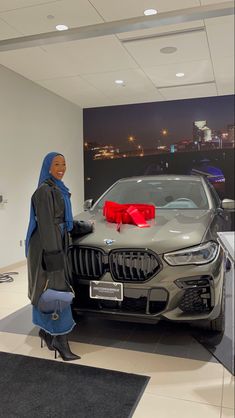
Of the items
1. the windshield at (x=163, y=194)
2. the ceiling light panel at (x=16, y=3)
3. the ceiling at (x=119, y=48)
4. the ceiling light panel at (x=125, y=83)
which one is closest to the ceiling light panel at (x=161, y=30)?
the ceiling at (x=119, y=48)

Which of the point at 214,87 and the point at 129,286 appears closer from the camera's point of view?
the point at 129,286

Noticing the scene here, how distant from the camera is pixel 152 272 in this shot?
2.22m

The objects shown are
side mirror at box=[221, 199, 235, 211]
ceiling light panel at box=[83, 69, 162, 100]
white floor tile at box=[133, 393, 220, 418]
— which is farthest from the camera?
ceiling light panel at box=[83, 69, 162, 100]

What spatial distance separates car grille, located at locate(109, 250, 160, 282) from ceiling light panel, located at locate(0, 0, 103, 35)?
2.39m

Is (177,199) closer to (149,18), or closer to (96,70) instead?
(149,18)

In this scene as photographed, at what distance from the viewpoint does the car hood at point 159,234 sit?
2.26 meters

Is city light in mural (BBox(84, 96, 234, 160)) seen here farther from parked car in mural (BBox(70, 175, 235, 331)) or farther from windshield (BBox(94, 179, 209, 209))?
parked car in mural (BBox(70, 175, 235, 331))

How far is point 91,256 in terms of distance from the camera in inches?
93.7

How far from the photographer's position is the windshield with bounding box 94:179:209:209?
3155mm

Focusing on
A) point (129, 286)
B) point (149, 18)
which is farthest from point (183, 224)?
point (149, 18)

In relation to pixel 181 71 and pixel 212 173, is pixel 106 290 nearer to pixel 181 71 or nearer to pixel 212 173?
pixel 181 71

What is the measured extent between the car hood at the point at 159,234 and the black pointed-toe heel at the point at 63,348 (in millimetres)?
640

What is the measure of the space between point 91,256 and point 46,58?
3215mm

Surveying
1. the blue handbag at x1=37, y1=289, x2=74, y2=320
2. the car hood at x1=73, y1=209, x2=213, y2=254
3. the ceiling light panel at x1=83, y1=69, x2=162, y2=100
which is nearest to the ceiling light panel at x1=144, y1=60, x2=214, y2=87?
the ceiling light panel at x1=83, y1=69, x2=162, y2=100
